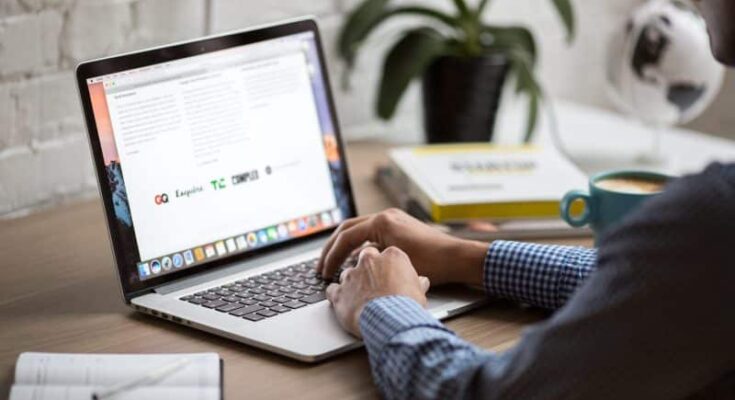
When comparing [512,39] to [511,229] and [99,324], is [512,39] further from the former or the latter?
[99,324]

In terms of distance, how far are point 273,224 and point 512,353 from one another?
46cm

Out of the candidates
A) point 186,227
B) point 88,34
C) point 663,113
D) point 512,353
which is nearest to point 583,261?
point 512,353

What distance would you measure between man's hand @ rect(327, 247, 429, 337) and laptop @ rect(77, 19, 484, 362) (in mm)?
21

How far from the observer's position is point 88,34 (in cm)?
148

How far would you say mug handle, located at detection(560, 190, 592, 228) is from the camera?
1.26 m

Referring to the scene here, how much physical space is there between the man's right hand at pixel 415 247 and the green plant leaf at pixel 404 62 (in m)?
0.47

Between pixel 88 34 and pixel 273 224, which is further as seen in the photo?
pixel 88 34

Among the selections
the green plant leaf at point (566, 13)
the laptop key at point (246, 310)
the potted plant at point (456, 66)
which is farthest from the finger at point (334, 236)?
the green plant leaf at point (566, 13)

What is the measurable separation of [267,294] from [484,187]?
390 millimetres

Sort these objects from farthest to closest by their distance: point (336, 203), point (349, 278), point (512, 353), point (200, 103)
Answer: point (336, 203) < point (200, 103) < point (349, 278) < point (512, 353)

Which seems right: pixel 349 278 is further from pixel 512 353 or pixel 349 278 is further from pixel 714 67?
pixel 714 67

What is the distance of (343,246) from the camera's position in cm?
120

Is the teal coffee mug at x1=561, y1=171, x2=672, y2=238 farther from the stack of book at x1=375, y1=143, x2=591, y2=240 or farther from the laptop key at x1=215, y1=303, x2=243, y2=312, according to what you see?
the laptop key at x1=215, y1=303, x2=243, y2=312

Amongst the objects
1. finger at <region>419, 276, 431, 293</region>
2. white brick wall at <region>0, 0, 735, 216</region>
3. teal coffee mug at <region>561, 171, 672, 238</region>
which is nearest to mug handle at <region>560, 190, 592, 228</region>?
teal coffee mug at <region>561, 171, 672, 238</region>
